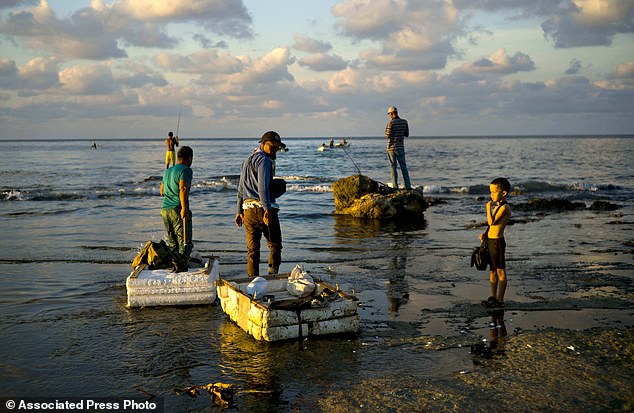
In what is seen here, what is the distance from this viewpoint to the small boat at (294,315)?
5609 mm

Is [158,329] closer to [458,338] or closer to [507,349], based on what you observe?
[458,338]

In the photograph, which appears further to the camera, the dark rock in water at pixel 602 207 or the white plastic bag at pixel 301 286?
the dark rock in water at pixel 602 207

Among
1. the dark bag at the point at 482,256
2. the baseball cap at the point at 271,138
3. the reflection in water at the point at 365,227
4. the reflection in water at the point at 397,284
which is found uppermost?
the baseball cap at the point at 271,138

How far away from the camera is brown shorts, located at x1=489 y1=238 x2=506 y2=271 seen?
6980mm

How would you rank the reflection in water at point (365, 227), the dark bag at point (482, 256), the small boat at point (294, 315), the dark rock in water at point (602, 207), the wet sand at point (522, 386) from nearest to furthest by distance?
the wet sand at point (522, 386), the small boat at point (294, 315), the dark bag at point (482, 256), the reflection in water at point (365, 227), the dark rock in water at point (602, 207)

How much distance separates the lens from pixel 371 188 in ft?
54.9

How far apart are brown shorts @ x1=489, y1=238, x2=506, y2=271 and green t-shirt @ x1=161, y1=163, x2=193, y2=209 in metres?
4.02

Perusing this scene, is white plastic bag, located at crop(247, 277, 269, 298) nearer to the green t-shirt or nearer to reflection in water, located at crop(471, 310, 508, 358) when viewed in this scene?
the green t-shirt

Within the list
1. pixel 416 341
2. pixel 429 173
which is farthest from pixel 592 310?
pixel 429 173

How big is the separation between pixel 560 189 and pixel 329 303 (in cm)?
2326

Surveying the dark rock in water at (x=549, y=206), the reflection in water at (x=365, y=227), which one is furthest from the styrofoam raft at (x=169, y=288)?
the dark rock in water at (x=549, y=206)

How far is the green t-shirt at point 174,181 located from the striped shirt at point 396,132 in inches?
339

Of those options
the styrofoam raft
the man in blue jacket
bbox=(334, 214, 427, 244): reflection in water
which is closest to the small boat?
the styrofoam raft

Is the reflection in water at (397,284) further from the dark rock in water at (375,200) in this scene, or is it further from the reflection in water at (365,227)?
the dark rock in water at (375,200)
